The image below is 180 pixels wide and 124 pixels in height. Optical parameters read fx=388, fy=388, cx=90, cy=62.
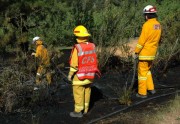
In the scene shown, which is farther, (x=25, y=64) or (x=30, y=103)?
(x=25, y=64)

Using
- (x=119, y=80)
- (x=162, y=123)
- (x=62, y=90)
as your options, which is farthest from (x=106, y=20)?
(x=162, y=123)

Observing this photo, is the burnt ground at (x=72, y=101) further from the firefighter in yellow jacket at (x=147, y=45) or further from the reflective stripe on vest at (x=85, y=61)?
the reflective stripe on vest at (x=85, y=61)

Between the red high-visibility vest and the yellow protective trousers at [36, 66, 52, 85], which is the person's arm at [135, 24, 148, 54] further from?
the yellow protective trousers at [36, 66, 52, 85]

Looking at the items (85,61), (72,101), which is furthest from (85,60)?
(72,101)

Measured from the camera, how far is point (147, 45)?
→ 7582 mm

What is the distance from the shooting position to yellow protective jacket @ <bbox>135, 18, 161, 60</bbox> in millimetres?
7512

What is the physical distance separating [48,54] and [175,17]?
4.64 m

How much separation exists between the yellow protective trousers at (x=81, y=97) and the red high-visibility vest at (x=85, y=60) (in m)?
0.21

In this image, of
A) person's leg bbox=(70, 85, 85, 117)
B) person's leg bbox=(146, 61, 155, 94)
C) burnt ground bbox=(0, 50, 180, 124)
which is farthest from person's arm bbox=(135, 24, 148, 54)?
person's leg bbox=(70, 85, 85, 117)

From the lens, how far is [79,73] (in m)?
6.62

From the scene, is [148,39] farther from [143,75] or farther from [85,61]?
[85,61]

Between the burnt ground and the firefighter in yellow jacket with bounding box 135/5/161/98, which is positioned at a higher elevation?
the firefighter in yellow jacket with bounding box 135/5/161/98

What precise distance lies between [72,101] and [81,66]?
124 centimetres

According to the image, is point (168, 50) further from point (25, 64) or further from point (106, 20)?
point (25, 64)
